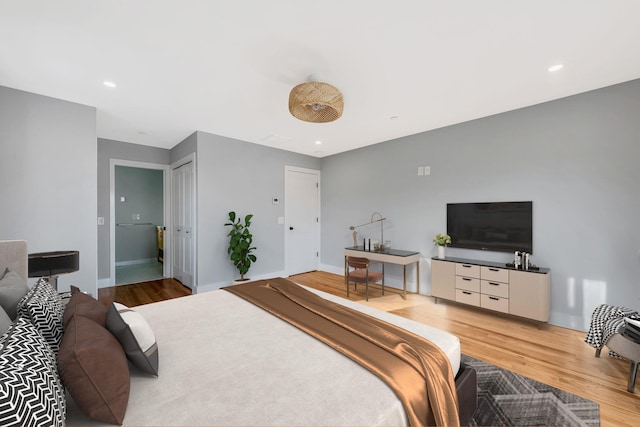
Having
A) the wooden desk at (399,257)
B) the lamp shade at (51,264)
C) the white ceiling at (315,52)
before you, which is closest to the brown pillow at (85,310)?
the lamp shade at (51,264)

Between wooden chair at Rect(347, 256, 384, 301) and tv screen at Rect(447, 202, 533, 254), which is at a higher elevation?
tv screen at Rect(447, 202, 533, 254)

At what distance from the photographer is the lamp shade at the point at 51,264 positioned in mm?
2223

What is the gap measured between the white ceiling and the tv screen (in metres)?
1.26

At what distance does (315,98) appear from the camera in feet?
7.17

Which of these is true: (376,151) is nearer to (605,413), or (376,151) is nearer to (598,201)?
(598,201)

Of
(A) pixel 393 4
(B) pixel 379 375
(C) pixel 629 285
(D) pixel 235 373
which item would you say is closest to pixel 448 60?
(A) pixel 393 4

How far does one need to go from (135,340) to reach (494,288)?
3587 millimetres

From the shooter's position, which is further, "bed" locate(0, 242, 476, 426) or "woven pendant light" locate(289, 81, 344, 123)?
"woven pendant light" locate(289, 81, 344, 123)

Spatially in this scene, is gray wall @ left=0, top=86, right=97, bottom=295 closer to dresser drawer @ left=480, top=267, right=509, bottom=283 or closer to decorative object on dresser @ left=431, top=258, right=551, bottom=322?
decorative object on dresser @ left=431, top=258, right=551, bottom=322

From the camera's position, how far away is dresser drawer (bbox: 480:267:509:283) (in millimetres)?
3115

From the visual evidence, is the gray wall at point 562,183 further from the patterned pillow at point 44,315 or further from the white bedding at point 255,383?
the patterned pillow at point 44,315

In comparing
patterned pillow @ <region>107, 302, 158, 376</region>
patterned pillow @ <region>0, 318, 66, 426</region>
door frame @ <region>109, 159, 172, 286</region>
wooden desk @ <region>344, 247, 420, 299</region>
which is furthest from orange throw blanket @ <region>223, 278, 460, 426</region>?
door frame @ <region>109, 159, 172, 286</region>

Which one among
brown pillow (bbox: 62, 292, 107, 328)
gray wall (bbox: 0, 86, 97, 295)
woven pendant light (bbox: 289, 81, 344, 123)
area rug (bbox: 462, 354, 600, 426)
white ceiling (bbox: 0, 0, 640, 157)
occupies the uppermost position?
white ceiling (bbox: 0, 0, 640, 157)

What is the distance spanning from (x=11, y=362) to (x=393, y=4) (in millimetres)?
2371
